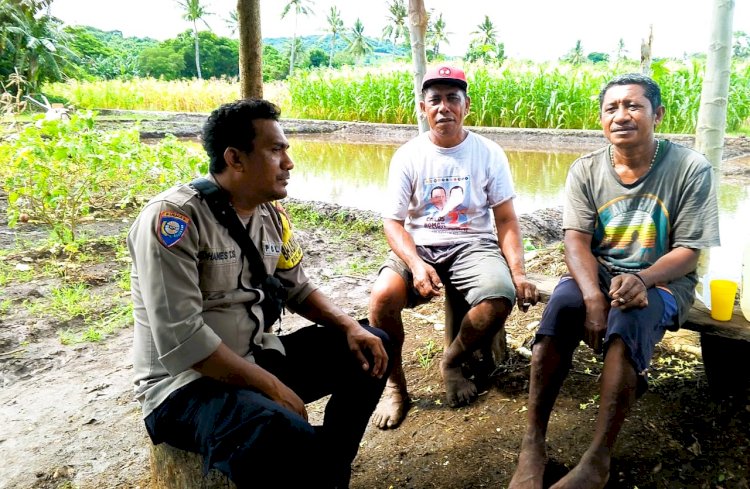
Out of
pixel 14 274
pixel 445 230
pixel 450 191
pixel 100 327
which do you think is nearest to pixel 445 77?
pixel 450 191

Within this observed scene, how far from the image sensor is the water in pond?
218 inches

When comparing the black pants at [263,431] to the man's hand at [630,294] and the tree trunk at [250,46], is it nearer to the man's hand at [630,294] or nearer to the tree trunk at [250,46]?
the man's hand at [630,294]

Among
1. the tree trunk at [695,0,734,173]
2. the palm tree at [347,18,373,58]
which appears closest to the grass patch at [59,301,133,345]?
the tree trunk at [695,0,734,173]

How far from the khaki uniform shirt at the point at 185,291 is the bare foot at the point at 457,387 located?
977 millimetres

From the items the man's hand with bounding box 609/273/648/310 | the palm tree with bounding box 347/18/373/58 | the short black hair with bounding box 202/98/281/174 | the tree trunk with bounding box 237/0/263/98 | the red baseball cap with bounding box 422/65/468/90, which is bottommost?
the man's hand with bounding box 609/273/648/310

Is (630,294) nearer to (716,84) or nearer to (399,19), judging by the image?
(716,84)

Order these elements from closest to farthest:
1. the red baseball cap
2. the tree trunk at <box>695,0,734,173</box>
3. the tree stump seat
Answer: the tree stump seat < the red baseball cap < the tree trunk at <box>695,0,734,173</box>

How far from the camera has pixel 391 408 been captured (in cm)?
259

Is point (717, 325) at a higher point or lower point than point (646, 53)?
lower

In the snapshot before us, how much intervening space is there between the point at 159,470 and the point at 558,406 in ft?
5.39

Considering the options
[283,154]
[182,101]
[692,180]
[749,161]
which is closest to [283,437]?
[283,154]

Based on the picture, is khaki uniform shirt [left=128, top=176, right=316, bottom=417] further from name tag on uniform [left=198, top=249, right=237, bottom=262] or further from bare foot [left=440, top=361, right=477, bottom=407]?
bare foot [left=440, top=361, right=477, bottom=407]

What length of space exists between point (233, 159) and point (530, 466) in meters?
1.45

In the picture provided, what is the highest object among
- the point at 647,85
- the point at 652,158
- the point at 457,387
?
the point at 647,85
